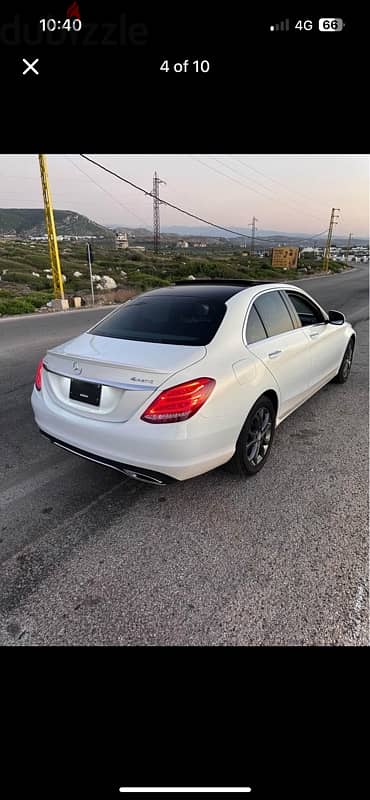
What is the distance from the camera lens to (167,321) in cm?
315

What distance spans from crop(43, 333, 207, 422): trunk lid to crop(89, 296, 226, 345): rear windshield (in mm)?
145

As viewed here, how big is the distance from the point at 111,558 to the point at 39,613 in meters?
0.47

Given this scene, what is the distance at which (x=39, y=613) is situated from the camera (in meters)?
1.96

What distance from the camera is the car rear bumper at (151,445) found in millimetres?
2320

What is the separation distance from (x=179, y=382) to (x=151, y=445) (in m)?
0.40

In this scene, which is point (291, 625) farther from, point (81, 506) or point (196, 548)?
point (81, 506)

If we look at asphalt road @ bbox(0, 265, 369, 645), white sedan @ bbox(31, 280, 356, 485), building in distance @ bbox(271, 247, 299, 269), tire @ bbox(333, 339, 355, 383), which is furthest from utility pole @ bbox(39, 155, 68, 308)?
building in distance @ bbox(271, 247, 299, 269)

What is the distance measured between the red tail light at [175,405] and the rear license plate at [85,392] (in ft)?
1.23

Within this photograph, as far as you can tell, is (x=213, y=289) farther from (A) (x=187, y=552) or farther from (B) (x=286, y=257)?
(B) (x=286, y=257)

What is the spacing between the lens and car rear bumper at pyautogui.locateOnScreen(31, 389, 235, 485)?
2320mm

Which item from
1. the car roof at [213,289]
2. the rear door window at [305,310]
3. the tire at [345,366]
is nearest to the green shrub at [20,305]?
the car roof at [213,289]
